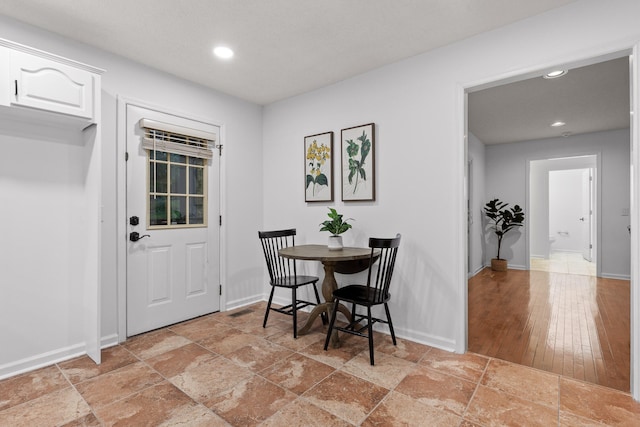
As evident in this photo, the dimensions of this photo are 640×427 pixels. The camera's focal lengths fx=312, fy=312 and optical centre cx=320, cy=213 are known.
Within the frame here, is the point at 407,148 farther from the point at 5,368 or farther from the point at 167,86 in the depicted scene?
Answer: the point at 5,368

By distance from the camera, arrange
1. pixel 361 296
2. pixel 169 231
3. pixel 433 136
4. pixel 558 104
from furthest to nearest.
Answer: pixel 558 104 → pixel 169 231 → pixel 433 136 → pixel 361 296

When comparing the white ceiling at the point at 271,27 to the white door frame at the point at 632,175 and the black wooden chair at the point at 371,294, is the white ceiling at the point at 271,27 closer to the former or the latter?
the white door frame at the point at 632,175

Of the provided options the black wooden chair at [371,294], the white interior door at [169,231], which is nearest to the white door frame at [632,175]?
the black wooden chair at [371,294]

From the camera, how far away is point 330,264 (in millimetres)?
2795

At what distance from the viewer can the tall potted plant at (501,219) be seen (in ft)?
19.7

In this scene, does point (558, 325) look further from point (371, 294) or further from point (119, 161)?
point (119, 161)

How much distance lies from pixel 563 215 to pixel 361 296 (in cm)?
859

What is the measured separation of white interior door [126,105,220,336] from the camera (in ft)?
9.34

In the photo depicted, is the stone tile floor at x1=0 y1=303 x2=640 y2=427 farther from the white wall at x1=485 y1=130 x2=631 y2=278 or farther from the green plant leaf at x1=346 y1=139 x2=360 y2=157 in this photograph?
the white wall at x1=485 y1=130 x2=631 y2=278

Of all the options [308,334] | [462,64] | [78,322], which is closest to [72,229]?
[78,322]

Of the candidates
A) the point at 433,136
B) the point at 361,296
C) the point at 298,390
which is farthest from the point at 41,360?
the point at 433,136

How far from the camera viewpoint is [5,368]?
7.05 ft

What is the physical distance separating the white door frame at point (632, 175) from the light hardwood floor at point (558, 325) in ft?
0.85

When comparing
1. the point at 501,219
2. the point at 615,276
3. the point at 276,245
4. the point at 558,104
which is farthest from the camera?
the point at 501,219
